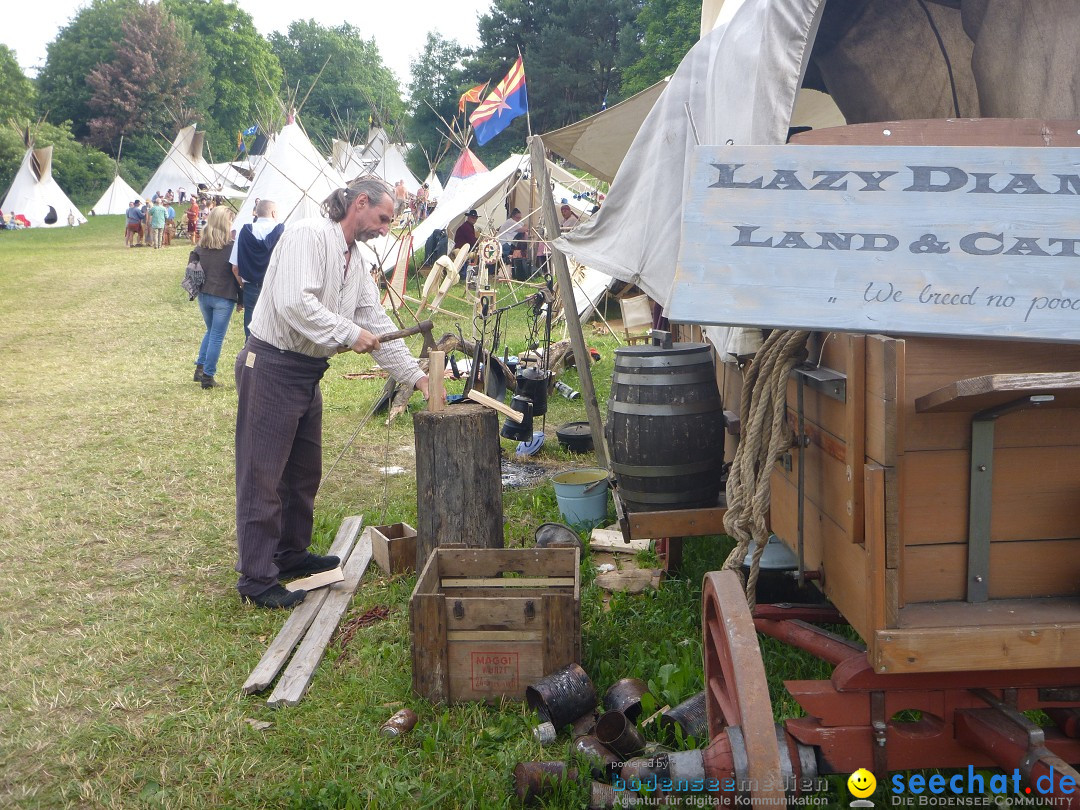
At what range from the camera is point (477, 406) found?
418 cm

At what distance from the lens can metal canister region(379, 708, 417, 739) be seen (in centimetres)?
293

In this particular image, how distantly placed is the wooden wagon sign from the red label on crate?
1.67 metres

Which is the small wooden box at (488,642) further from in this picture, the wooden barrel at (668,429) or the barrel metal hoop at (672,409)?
the barrel metal hoop at (672,409)

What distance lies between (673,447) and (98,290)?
1743cm

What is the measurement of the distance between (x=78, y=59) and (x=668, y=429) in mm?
63210

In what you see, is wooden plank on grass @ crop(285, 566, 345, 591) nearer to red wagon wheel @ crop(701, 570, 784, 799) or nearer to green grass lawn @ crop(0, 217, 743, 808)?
green grass lawn @ crop(0, 217, 743, 808)

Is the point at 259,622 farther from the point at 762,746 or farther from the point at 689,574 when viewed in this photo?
the point at 762,746

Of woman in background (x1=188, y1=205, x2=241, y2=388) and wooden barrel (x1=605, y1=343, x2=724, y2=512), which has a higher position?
woman in background (x1=188, y1=205, x2=241, y2=388)

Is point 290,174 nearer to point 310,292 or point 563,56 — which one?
point 310,292

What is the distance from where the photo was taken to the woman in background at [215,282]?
896 cm

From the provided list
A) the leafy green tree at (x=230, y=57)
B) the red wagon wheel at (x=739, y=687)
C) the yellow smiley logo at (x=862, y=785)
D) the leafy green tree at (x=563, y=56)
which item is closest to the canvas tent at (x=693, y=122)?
the red wagon wheel at (x=739, y=687)

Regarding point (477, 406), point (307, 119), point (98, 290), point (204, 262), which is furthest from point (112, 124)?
point (477, 406)

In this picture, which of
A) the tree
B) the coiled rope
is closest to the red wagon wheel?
the coiled rope

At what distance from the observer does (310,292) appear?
148 inches
